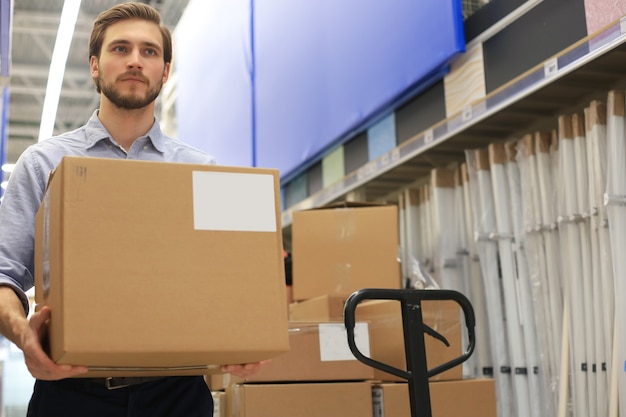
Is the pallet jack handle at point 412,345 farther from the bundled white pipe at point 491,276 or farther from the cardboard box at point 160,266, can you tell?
the bundled white pipe at point 491,276

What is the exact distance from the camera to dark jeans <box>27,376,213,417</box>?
1.48 metres

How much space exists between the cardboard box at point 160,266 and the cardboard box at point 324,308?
1436 millimetres

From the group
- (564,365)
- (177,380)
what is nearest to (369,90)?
(564,365)

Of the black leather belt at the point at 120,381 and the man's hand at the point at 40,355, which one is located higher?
the man's hand at the point at 40,355

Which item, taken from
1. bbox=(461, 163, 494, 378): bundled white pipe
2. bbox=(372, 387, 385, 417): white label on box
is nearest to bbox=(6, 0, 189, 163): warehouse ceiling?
bbox=(461, 163, 494, 378): bundled white pipe

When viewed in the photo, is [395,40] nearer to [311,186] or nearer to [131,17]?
[311,186]

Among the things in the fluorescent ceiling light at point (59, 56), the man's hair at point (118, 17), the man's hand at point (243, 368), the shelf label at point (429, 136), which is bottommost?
the man's hand at point (243, 368)

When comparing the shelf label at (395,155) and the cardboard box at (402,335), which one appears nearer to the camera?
the cardboard box at (402,335)

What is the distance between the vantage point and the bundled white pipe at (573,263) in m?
2.59

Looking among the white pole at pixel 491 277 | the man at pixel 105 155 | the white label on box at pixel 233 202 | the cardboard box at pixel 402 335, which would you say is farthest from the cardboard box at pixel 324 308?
the white label on box at pixel 233 202

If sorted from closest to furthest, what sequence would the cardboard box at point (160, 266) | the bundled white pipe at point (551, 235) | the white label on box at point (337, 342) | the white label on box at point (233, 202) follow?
the cardboard box at point (160, 266)
the white label on box at point (233, 202)
the white label on box at point (337, 342)
the bundled white pipe at point (551, 235)

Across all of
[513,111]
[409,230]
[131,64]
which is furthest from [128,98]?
[409,230]

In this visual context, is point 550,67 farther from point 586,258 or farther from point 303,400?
point 303,400

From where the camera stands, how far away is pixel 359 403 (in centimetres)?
241
